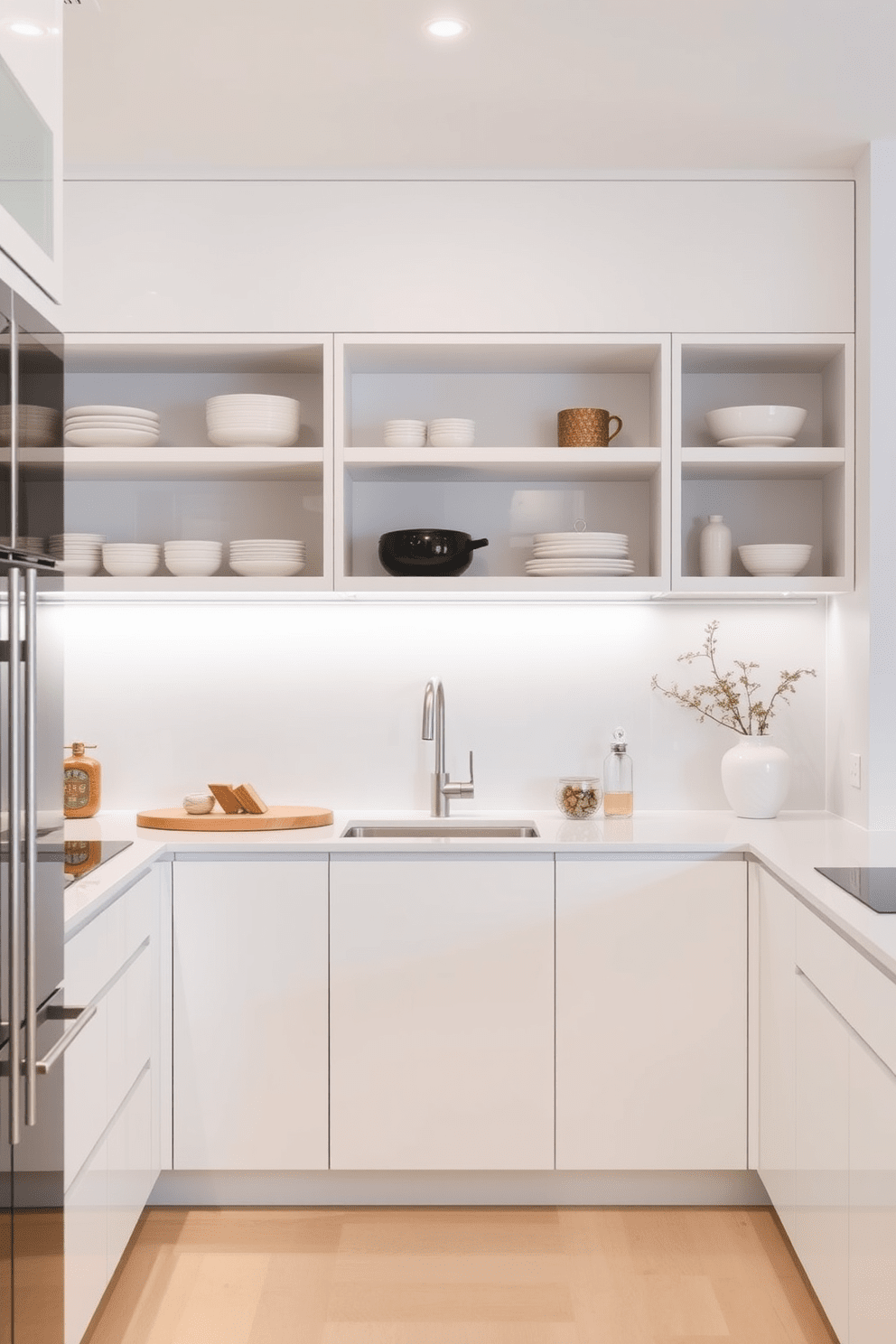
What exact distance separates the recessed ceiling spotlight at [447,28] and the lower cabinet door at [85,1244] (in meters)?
2.30

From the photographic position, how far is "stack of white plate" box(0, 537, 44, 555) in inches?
56.4

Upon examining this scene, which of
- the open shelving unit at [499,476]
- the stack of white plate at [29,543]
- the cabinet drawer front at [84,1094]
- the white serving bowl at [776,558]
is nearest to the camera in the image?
the stack of white plate at [29,543]

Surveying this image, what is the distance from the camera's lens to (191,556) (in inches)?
120

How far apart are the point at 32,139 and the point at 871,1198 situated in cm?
206

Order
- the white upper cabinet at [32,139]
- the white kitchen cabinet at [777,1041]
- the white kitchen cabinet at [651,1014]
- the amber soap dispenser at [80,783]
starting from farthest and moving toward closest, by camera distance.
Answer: the amber soap dispenser at [80,783] < the white kitchen cabinet at [651,1014] < the white kitchen cabinet at [777,1041] < the white upper cabinet at [32,139]

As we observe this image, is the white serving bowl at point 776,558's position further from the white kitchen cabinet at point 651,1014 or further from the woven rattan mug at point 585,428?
the white kitchen cabinet at point 651,1014

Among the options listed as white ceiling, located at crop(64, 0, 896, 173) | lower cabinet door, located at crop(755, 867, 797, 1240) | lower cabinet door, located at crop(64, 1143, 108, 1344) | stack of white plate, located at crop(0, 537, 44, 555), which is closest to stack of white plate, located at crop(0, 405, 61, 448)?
stack of white plate, located at crop(0, 537, 44, 555)

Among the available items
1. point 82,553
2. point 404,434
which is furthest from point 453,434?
point 82,553

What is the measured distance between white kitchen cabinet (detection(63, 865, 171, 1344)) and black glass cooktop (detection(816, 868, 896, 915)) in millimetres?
1410

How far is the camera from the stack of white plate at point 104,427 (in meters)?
3.03

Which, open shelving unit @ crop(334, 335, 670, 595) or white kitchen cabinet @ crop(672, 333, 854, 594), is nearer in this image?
white kitchen cabinet @ crop(672, 333, 854, 594)

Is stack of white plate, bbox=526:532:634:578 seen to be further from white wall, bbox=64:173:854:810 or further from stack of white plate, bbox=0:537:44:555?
stack of white plate, bbox=0:537:44:555

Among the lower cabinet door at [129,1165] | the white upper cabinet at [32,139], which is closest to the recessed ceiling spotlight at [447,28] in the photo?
the white upper cabinet at [32,139]

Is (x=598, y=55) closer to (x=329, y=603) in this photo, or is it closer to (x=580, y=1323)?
(x=329, y=603)
